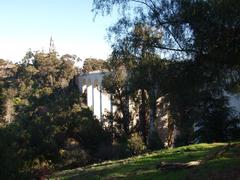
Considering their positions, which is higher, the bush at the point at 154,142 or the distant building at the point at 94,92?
the distant building at the point at 94,92

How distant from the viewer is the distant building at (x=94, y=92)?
167 ft

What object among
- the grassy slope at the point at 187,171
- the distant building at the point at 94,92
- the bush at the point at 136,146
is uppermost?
the distant building at the point at 94,92

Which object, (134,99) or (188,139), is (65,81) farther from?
(188,139)

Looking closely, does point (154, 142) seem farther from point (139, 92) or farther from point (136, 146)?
point (139, 92)

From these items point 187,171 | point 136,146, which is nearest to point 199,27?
point 187,171

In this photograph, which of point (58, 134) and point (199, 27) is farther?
point (58, 134)

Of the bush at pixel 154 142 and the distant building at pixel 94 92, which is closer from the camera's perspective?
the bush at pixel 154 142

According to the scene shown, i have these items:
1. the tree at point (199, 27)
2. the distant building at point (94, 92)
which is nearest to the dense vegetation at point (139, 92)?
the tree at point (199, 27)

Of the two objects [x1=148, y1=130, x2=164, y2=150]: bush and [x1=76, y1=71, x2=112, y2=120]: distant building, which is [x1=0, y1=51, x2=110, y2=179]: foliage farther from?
[x1=148, y1=130, x2=164, y2=150]: bush

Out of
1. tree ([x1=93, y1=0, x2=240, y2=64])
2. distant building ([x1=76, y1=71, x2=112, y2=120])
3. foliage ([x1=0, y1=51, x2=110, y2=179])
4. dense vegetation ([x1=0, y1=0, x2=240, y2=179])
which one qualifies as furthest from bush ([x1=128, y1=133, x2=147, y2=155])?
tree ([x1=93, y1=0, x2=240, y2=64])

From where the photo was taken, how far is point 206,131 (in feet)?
89.1

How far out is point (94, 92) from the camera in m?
54.2

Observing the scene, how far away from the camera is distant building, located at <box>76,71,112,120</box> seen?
50.9 m

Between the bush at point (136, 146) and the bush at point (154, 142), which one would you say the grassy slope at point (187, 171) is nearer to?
the bush at point (136, 146)
